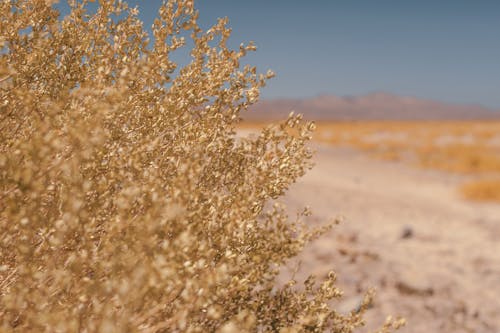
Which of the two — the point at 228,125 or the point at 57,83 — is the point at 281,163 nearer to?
the point at 228,125

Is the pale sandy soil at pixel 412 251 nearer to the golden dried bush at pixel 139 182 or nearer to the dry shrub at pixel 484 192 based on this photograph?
the dry shrub at pixel 484 192

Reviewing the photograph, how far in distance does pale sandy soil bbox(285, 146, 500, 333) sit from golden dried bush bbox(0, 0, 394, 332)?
12.0 feet

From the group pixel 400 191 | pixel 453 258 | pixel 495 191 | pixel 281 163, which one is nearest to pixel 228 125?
pixel 281 163

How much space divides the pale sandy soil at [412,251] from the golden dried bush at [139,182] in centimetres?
365

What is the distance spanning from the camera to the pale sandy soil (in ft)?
27.0

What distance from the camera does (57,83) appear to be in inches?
133

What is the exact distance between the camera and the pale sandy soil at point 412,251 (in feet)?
27.0

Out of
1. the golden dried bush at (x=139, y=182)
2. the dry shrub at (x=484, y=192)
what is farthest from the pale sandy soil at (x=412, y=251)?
the golden dried bush at (x=139, y=182)

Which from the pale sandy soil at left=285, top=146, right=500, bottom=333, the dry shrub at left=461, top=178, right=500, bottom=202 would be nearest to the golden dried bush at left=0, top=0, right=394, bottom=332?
the pale sandy soil at left=285, top=146, right=500, bottom=333

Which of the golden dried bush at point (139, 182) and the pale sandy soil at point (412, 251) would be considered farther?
the pale sandy soil at point (412, 251)

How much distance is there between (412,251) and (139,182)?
10241mm

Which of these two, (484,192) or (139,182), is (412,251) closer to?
(484,192)

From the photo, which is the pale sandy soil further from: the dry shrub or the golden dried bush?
the golden dried bush

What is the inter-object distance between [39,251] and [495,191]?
1866 cm
